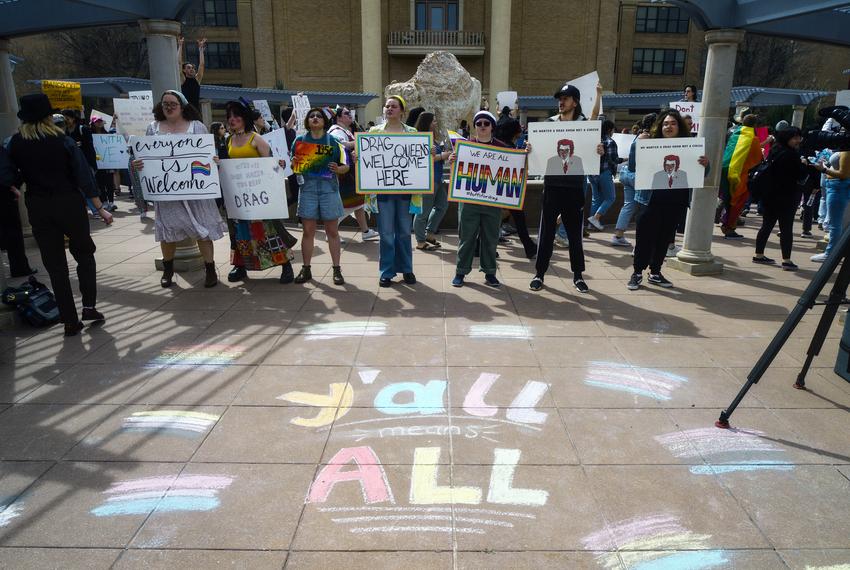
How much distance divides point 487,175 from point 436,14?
39060mm

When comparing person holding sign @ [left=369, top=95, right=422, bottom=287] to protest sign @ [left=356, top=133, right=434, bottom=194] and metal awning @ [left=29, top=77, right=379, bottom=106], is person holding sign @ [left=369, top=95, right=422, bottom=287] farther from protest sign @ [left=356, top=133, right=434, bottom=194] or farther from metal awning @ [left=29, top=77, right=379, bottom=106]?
metal awning @ [left=29, top=77, right=379, bottom=106]

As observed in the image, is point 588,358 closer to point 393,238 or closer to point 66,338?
point 393,238

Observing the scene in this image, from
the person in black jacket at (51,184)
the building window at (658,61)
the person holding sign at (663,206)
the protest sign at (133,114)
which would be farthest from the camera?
the building window at (658,61)

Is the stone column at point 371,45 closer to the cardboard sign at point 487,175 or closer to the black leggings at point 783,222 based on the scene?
the black leggings at point 783,222

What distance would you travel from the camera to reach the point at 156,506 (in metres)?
2.87

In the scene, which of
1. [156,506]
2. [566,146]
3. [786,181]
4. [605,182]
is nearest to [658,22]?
[605,182]

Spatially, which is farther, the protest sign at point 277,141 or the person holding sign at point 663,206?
the protest sign at point 277,141

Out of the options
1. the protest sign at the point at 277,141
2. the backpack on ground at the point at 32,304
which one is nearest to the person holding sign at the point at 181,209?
the protest sign at the point at 277,141

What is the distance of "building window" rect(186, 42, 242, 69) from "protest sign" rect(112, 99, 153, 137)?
120ft

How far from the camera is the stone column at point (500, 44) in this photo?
3669 centimetres

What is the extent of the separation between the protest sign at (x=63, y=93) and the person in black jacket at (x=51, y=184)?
7.17 metres

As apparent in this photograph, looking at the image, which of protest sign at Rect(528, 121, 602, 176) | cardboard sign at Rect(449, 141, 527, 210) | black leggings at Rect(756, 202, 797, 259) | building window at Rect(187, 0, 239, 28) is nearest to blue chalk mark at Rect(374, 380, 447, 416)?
cardboard sign at Rect(449, 141, 527, 210)

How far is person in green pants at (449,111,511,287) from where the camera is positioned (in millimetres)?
6449

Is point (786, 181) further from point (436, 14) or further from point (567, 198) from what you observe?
point (436, 14)
